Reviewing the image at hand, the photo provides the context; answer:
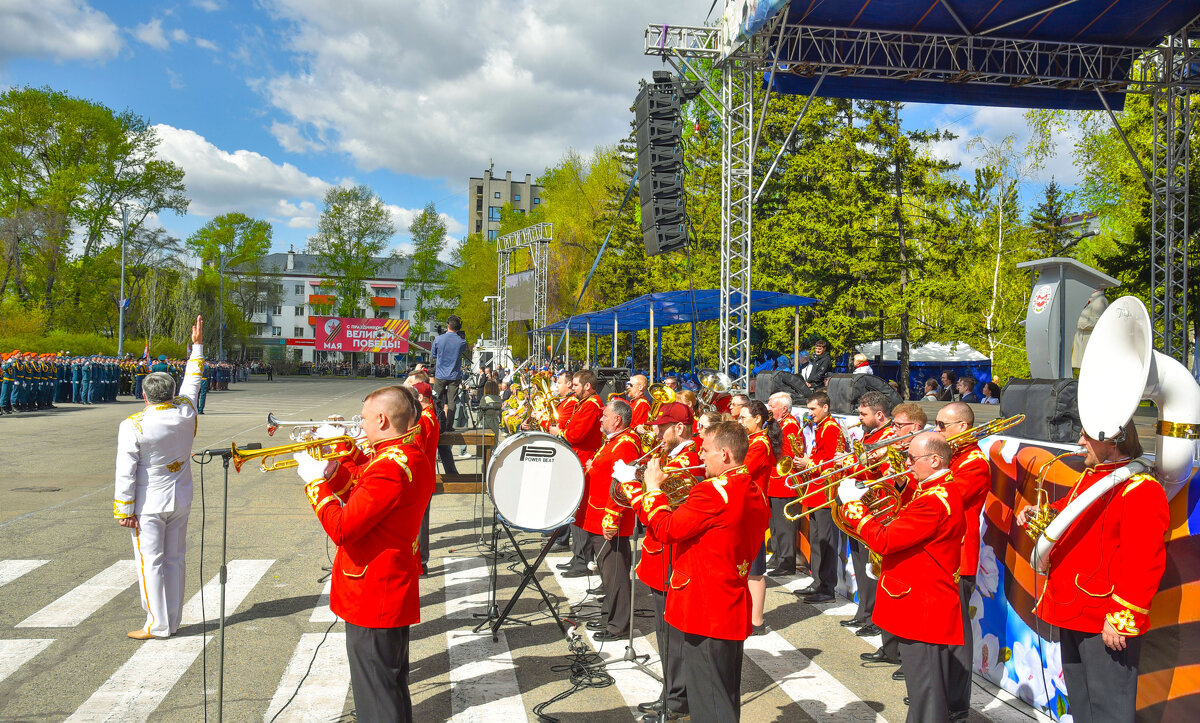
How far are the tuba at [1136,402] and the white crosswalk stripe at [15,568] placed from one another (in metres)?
8.43

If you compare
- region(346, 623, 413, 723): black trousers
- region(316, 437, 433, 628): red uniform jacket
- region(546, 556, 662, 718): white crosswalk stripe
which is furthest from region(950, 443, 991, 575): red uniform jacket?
region(346, 623, 413, 723): black trousers

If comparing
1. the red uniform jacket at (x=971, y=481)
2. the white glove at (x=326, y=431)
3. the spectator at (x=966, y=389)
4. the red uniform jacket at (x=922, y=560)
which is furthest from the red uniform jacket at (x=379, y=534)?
the spectator at (x=966, y=389)

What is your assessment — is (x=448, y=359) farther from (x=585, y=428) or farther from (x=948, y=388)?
(x=948, y=388)

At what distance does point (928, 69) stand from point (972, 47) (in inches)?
33.3

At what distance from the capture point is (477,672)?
566 centimetres

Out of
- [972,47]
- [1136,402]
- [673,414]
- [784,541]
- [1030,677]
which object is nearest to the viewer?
[1136,402]

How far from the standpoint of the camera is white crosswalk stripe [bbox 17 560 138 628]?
20.7 ft

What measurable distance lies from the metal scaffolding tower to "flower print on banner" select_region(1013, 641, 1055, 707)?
97.8 ft

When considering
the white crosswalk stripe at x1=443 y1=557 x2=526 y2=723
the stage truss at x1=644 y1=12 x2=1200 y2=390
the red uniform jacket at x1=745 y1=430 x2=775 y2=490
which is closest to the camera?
the white crosswalk stripe at x1=443 y1=557 x2=526 y2=723

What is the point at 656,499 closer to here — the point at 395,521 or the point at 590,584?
the point at 395,521

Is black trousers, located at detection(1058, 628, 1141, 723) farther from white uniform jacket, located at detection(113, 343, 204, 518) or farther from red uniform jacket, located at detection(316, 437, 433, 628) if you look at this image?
white uniform jacket, located at detection(113, 343, 204, 518)

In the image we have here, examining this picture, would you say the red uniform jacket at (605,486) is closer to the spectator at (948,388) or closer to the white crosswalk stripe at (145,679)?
the white crosswalk stripe at (145,679)

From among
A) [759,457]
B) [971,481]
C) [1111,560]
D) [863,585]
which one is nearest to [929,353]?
[863,585]

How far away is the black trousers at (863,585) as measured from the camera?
6805mm
